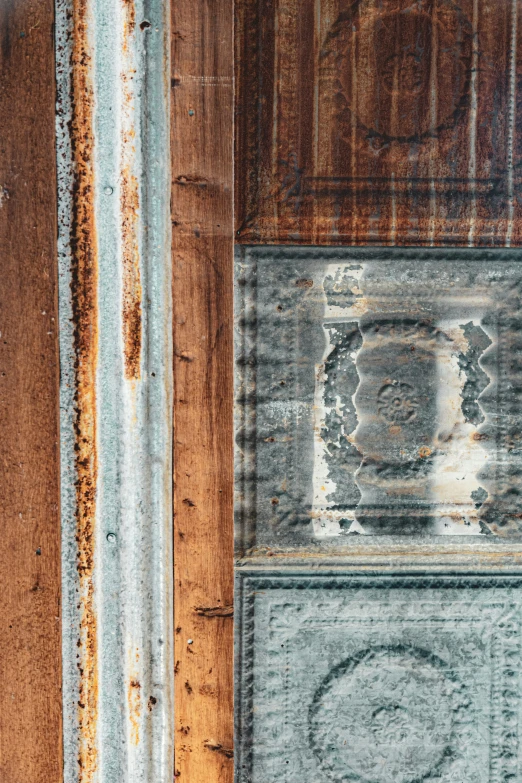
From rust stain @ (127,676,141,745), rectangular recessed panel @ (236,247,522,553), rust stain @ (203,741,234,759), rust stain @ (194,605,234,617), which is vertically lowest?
rust stain @ (203,741,234,759)

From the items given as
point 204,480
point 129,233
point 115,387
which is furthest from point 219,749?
point 129,233

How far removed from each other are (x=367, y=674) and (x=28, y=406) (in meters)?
1.15

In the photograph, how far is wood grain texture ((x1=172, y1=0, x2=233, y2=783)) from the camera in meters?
1.42

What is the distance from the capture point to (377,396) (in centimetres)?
148

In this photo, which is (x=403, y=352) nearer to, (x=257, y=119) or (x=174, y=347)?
(x=174, y=347)

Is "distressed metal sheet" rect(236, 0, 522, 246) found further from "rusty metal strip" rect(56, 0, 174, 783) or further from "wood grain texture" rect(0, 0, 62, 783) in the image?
"wood grain texture" rect(0, 0, 62, 783)

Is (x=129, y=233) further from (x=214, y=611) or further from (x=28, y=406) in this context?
(x=214, y=611)

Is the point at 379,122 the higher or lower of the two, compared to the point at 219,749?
higher

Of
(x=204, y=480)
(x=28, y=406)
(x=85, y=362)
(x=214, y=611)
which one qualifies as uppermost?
(x=85, y=362)

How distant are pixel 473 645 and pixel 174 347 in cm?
114

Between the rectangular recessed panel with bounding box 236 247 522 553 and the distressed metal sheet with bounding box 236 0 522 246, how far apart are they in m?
0.09

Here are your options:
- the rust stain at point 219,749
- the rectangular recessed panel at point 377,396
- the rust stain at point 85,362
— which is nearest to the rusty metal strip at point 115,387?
the rust stain at point 85,362

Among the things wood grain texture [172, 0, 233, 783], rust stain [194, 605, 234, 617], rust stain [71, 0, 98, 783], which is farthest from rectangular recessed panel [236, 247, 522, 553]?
rust stain [71, 0, 98, 783]

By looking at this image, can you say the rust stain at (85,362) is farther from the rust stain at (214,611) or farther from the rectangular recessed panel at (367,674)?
the rectangular recessed panel at (367,674)
